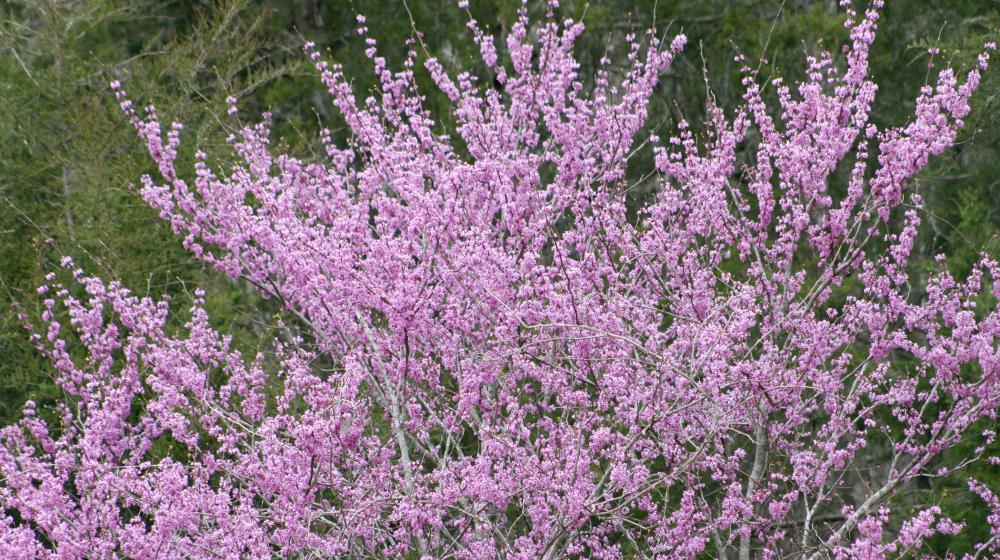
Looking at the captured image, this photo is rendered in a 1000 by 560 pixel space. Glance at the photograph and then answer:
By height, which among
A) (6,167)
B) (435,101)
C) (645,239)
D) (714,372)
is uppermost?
(6,167)

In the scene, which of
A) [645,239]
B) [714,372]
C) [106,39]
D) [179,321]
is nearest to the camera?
[714,372]

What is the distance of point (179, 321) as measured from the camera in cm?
903

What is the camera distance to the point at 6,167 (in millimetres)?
10281

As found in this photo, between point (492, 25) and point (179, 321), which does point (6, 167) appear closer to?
point (179, 321)

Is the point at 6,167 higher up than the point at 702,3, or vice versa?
the point at 6,167

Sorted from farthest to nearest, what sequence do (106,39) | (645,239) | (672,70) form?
(106,39) < (672,70) < (645,239)

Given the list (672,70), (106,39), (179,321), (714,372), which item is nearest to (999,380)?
(714,372)

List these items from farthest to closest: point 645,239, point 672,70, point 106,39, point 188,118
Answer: point 106,39
point 672,70
point 188,118
point 645,239

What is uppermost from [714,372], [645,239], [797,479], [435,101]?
[435,101]

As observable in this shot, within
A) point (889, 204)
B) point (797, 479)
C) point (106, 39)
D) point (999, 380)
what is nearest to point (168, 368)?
point (797, 479)

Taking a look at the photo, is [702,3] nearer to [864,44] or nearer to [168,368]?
[864,44]

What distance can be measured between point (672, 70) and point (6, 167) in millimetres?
6048

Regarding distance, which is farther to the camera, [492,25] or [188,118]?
[492,25]

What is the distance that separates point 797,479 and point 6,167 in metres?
6.66
